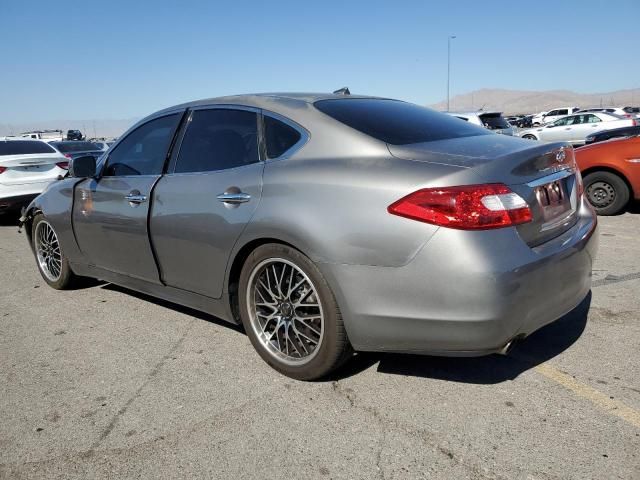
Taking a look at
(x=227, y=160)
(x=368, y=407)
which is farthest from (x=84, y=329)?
(x=368, y=407)

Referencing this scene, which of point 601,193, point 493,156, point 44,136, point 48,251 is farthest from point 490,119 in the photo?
point 44,136

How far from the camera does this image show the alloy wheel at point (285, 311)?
9.61 feet

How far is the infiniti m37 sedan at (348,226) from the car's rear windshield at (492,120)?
11.5 metres

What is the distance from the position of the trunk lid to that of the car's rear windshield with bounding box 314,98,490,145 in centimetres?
15

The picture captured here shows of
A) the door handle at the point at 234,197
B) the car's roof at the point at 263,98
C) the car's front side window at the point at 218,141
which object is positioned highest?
the car's roof at the point at 263,98

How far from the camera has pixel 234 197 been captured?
10.2 ft

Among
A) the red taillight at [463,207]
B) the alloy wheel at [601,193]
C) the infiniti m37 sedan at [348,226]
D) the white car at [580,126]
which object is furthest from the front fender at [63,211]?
the white car at [580,126]

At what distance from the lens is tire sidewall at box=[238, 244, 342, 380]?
276cm

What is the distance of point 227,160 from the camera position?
3.33 metres

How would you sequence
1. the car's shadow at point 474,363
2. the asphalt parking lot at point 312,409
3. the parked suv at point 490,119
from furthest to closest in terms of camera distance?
the parked suv at point 490,119 < the car's shadow at point 474,363 < the asphalt parking lot at point 312,409

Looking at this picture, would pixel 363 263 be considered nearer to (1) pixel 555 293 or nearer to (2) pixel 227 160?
(1) pixel 555 293

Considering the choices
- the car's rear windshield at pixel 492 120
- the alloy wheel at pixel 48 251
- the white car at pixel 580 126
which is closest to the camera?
the alloy wheel at pixel 48 251

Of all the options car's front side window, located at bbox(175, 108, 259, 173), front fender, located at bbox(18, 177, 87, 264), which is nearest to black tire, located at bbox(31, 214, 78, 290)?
front fender, located at bbox(18, 177, 87, 264)

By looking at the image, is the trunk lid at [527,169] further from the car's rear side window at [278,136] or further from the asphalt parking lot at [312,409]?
the asphalt parking lot at [312,409]
